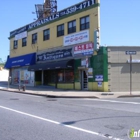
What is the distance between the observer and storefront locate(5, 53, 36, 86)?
34062 millimetres

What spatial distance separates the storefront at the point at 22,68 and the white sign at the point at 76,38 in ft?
23.1

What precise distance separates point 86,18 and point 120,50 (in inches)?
204

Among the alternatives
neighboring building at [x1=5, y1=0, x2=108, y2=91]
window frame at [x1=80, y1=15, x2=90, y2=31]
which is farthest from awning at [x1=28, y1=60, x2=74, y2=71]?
window frame at [x1=80, y1=15, x2=90, y2=31]

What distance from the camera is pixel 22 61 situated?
35.5 meters

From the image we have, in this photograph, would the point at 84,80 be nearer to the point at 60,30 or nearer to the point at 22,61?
the point at 60,30

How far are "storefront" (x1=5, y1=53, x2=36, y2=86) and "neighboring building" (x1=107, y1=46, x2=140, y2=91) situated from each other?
13.1 m

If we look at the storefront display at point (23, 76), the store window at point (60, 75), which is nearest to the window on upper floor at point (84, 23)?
the store window at point (60, 75)

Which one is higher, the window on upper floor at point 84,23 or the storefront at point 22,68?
the window on upper floor at point 84,23

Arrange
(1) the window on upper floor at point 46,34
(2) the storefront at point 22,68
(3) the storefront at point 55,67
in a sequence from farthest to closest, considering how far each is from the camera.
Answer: (2) the storefront at point 22,68 → (1) the window on upper floor at point 46,34 → (3) the storefront at point 55,67

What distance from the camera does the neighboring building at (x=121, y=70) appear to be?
23837 mm

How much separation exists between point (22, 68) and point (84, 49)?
14.2m

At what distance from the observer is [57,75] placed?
2997 centimetres

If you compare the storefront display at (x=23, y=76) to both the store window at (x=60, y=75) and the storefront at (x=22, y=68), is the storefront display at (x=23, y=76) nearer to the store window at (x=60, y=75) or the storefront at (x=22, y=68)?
the storefront at (x=22, y=68)

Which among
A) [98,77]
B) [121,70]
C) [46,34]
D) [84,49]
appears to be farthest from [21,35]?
[121,70]
